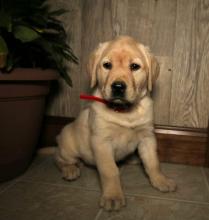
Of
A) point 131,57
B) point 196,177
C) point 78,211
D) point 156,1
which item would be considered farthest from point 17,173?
point 156,1

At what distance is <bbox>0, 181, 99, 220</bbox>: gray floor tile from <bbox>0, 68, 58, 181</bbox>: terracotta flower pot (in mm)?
137

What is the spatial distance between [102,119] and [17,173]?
597 mm

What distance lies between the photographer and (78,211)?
1364mm

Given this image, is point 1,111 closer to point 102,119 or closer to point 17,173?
point 17,173

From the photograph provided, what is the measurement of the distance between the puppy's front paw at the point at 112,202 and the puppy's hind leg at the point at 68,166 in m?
0.37

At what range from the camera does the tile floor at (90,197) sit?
1339mm

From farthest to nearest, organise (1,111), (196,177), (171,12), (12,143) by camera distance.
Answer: (171,12) → (196,177) → (12,143) → (1,111)

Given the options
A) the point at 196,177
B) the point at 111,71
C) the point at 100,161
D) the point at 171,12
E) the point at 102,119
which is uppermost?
the point at 171,12

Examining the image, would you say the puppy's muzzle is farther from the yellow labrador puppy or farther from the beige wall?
the beige wall

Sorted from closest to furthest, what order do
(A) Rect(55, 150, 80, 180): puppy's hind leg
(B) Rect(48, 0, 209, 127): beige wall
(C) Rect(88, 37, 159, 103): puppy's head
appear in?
(C) Rect(88, 37, 159, 103): puppy's head → (A) Rect(55, 150, 80, 180): puppy's hind leg → (B) Rect(48, 0, 209, 127): beige wall

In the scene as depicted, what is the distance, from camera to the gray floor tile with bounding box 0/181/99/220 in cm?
132

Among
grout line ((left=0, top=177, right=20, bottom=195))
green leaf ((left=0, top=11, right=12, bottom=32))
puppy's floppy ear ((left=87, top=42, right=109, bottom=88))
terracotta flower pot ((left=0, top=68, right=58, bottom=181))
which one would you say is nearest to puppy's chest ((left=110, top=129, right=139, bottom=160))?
puppy's floppy ear ((left=87, top=42, right=109, bottom=88))

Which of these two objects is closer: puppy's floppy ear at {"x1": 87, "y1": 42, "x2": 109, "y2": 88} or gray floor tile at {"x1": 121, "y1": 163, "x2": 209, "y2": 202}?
gray floor tile at {"x1": 121, "y1": 163, "x2": 209, "y2": 202}

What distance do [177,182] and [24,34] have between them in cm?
119
